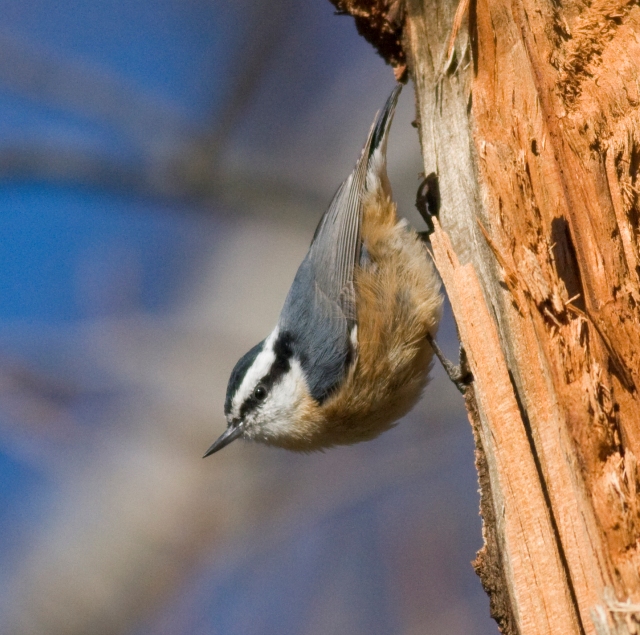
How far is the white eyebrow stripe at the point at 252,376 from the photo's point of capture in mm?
2404

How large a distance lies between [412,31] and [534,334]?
43.9 inches

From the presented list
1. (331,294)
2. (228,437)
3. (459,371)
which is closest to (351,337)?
(331,294)

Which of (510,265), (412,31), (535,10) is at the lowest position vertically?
(510,265)

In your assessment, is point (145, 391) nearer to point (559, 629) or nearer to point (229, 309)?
point (229, 309)

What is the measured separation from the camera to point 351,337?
231cm

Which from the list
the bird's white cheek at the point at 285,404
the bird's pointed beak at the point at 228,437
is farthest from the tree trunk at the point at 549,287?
the bird's pointed beak at the point at 228,437

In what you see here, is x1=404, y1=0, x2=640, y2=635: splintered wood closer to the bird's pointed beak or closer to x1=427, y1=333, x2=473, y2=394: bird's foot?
x1=427, y1=333, x2=473, y2=394: bird's foot

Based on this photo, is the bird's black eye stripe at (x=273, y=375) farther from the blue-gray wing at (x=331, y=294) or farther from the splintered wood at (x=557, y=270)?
the splintered wood at (x=557, y=270)

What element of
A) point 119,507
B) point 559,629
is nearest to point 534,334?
point 559,629

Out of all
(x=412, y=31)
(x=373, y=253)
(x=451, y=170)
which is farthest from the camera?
(x=373, y=253)

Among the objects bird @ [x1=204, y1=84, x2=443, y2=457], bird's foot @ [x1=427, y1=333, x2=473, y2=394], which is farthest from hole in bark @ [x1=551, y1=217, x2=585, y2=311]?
bird @ [x1=204, y1=84, x2=443, y2=457]

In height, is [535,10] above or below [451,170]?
above

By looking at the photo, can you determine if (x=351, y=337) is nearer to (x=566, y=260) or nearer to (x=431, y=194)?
(x=431, y=194)

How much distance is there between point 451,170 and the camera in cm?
189
